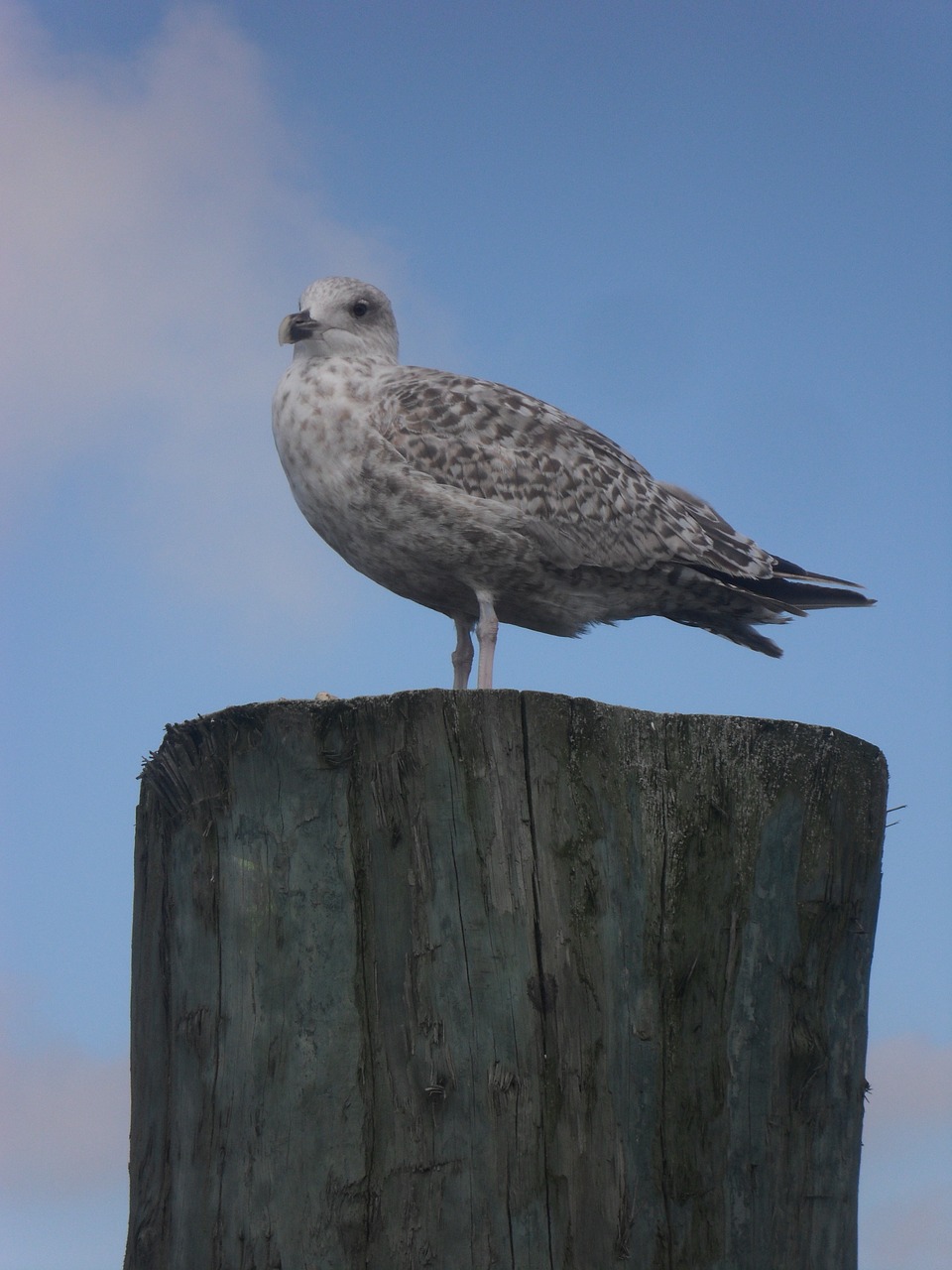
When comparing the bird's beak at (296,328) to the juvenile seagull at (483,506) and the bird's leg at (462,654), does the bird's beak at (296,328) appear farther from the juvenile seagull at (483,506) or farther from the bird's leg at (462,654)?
the bird's leg at (462,654)

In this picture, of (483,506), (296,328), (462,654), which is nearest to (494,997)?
(483,506)

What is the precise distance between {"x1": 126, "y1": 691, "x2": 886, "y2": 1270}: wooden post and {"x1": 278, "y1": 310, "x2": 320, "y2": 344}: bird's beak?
304 cm

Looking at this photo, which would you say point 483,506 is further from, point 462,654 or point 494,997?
point 494,997

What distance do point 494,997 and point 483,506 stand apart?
112 inches

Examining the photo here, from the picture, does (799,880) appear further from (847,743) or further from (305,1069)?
(305,1069)

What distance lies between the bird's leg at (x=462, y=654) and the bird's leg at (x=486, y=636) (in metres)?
0.55

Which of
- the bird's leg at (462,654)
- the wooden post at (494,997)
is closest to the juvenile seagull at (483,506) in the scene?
the bird's leg at (462,654)

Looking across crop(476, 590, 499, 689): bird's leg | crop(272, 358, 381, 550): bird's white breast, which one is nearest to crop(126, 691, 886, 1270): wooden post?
crop(476, 590, 499, 689): bird's leg

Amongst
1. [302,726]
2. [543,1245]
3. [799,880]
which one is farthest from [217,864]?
[799,880]

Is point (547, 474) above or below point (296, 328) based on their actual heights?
below

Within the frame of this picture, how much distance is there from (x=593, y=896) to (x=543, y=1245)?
96 centimetres

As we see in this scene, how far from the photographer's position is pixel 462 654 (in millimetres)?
6891

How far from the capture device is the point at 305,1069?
3930 millimetres

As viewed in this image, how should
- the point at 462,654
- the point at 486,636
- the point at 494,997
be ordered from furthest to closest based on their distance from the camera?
the point at 462,654, the point at 486,636, the point at 494,997
